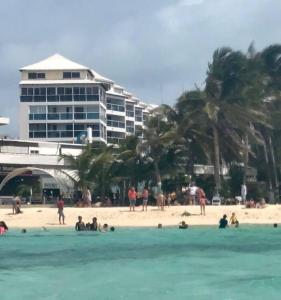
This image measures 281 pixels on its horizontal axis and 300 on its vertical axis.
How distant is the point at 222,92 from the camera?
53.6 meters

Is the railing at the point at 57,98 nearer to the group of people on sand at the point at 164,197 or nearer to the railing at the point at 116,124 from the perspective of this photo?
the railing at the point at 116,124

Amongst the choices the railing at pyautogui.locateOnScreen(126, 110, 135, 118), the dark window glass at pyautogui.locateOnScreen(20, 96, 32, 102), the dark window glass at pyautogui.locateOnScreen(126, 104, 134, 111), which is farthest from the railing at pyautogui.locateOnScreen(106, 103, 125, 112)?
the dark window glass at pyautogui.locateOnScreen(20, 96, 32, 102)

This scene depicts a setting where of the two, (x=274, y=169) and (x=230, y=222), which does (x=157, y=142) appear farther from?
(x=274, y=169)

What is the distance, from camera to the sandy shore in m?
41.1

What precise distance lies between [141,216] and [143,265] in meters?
18.2

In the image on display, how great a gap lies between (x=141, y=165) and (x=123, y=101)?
44.6 m

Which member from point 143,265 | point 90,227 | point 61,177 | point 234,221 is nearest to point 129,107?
point 61,177

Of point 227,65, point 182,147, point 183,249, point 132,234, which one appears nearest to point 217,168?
point 182,147

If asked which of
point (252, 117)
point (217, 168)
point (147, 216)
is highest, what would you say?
point (252, 117)

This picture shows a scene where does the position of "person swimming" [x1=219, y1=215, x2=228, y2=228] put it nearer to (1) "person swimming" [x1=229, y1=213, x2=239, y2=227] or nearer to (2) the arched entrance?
(1) "person swimming" [x1=229, y1=213, x2=239, y2=227]

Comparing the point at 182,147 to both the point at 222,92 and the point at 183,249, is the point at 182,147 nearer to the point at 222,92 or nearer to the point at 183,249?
the point at 222,92

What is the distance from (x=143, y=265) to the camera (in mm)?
23578

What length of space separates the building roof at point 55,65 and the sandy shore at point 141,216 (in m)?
41.3

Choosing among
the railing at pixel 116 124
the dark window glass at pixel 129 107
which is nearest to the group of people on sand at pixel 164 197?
the railing at pixel 116 124
